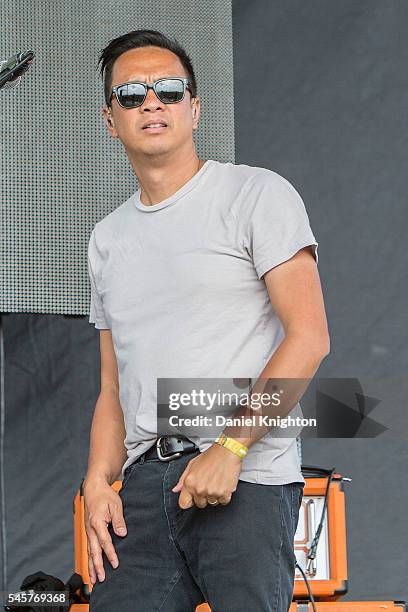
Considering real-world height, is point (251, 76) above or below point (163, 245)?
above

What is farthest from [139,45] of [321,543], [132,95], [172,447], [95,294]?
[321,543]

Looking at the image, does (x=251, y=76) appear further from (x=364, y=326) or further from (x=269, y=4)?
(x=364, y=326)

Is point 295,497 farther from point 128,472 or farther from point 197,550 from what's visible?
point 128,472

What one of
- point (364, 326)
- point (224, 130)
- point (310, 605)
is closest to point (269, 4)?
point (224, 130)

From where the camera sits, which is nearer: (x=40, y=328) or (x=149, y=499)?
(x=149, y=499)

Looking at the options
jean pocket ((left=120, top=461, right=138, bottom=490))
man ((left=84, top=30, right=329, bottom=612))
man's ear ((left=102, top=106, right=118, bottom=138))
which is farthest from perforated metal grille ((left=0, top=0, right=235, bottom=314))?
jean pocket ((left=120, top=461, right=138, bottom=490))

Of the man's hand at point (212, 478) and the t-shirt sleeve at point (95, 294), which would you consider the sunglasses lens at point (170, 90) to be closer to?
the t-shirt sleeve at point (95, 294)

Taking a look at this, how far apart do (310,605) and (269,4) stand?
2.20 m

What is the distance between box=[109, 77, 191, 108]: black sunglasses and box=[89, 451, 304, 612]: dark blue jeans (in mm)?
599

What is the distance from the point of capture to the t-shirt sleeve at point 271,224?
154 centimetres

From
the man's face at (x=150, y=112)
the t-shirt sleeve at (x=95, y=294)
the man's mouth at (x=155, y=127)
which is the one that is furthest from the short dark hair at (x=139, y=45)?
the t-shirt sleeve at (x=95, y=294)

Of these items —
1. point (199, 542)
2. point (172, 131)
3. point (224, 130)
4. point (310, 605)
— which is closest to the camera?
point (199, 542)

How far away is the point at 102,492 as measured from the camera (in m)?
1.67

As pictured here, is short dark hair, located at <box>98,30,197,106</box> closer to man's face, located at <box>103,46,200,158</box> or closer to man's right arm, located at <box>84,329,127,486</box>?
man's face, located at <box>103,46,200,158</box>
